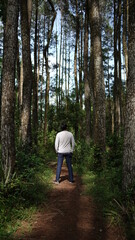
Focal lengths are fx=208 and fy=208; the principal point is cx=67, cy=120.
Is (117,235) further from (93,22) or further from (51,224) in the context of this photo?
(93,22)

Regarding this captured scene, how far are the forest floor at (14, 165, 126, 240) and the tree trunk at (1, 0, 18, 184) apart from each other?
51.5 inches

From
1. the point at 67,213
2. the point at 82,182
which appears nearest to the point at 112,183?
the point at 82,182

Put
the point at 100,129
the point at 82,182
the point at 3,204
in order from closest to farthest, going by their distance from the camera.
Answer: the point at 3,204 < the point at 82,182 < the point at 100,129

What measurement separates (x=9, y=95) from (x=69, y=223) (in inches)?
128

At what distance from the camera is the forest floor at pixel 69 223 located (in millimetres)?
3617

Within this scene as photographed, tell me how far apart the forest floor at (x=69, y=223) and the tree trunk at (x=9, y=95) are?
1308 mm

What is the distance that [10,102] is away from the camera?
17.2ft

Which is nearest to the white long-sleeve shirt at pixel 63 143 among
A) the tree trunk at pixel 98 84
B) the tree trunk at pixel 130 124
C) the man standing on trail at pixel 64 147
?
the man standing on trail at pixel 64 147

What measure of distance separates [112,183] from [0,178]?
3.02m

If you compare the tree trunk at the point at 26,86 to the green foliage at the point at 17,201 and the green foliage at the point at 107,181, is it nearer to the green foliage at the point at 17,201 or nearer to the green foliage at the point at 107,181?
the green foliage at the point at 107,181

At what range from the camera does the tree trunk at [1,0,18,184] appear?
16.8 ft

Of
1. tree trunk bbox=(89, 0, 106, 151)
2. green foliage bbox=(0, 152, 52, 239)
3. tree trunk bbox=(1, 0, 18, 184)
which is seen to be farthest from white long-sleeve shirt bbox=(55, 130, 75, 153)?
tree trunk bbox=(1, 0, 18, 184)

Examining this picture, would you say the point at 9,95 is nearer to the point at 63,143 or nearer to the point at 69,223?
the point at 63,143

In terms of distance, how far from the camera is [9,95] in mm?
5254
